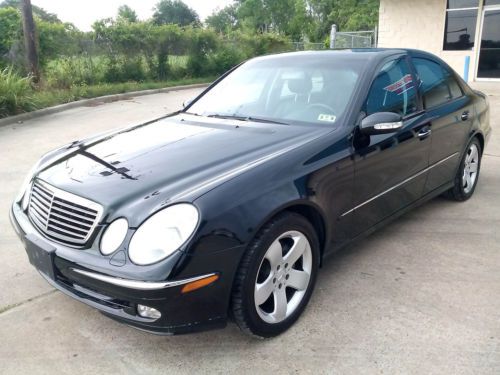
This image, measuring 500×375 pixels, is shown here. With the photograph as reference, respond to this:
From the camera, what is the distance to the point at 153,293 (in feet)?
6.93

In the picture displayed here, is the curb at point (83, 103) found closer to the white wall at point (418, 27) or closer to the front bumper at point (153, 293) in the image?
the white wall at point (418, 27)

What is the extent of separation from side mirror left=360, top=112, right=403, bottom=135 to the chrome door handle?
2.14 feet

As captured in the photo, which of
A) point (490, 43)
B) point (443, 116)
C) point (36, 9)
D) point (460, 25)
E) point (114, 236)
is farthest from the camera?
point (36, 9)

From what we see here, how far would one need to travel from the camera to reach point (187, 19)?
8325 centimetres

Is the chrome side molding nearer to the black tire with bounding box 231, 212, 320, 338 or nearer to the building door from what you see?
the black tire with bounding box 231, 212, 320, 338

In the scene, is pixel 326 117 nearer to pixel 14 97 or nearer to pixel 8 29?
pixel 14 97

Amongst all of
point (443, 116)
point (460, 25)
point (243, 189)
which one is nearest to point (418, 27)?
point (460, 25)

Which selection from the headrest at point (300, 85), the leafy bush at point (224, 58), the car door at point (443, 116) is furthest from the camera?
the leafy bush at point (224, 58)

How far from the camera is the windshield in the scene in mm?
3248

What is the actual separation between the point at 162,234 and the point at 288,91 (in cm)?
179

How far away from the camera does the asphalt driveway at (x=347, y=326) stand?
2.44m

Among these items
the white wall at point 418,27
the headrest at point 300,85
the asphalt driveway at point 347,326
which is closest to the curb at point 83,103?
the asphalt driveway at point 347,326

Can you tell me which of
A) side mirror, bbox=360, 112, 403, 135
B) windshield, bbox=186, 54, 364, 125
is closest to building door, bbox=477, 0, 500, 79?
windshield, bbox=186, 54, 364, 125

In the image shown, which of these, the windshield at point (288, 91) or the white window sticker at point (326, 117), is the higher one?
the windshield at point (288, 91)
